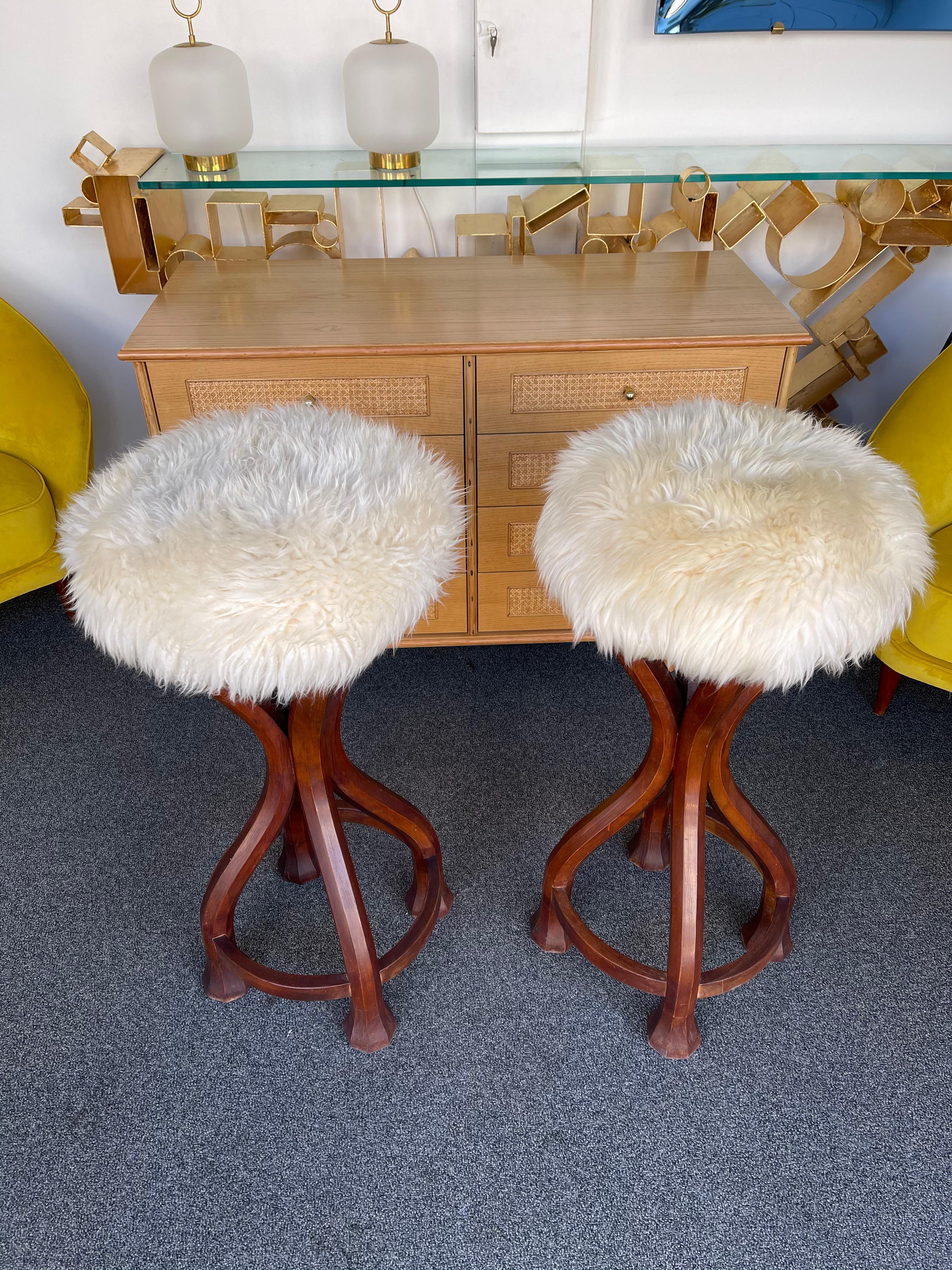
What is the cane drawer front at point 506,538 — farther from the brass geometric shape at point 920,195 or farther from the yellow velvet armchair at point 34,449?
the brass geometric shape at point 920,195

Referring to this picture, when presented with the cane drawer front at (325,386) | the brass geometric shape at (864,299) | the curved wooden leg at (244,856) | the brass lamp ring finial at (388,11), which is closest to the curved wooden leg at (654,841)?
the curved wooden leg at (244,856)

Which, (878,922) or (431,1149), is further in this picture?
(878,922)

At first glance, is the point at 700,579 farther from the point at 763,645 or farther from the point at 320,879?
the point at 320,879

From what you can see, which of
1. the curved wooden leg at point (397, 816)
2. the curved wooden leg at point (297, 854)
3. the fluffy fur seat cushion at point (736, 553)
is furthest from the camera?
the curved wooden leg at point (297, 854)

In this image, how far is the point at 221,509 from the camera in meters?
1.10

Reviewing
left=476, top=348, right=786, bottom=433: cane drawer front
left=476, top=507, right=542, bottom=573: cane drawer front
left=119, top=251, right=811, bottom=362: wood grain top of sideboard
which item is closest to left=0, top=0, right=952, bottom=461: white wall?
left=119, top=251, right=811, bottom=362: wood grain top of sideboard

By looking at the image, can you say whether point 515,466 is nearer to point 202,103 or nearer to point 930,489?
point 930,489

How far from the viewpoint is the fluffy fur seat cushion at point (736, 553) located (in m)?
1.00

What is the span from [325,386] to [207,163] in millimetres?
555

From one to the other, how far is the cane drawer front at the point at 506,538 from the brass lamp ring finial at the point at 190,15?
→ 103 cm

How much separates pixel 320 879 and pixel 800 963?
81 centimetres

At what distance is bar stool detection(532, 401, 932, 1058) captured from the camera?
101 centimetres

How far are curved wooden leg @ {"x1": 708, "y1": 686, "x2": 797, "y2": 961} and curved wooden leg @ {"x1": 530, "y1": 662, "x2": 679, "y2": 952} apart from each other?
68 mm

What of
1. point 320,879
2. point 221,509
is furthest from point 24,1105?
point 221,509
